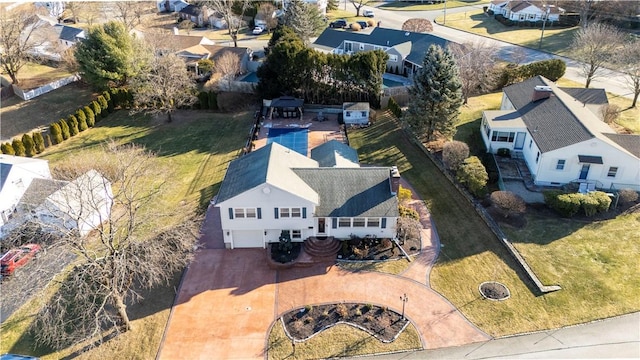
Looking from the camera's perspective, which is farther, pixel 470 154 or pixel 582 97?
pixel 582 97

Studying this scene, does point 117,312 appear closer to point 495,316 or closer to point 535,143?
point 495,316

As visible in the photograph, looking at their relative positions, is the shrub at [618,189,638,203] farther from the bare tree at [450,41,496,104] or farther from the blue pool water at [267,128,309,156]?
the blue pool water at [267,128,309,156]

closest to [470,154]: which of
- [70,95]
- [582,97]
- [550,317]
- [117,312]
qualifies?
[582,97]

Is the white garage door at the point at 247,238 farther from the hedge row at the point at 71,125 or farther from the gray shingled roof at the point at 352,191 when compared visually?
the hedge row at the point at 71,125

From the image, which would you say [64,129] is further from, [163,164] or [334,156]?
[334,156]

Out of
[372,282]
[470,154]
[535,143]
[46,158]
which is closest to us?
[372,282]

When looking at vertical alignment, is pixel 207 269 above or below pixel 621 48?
below
